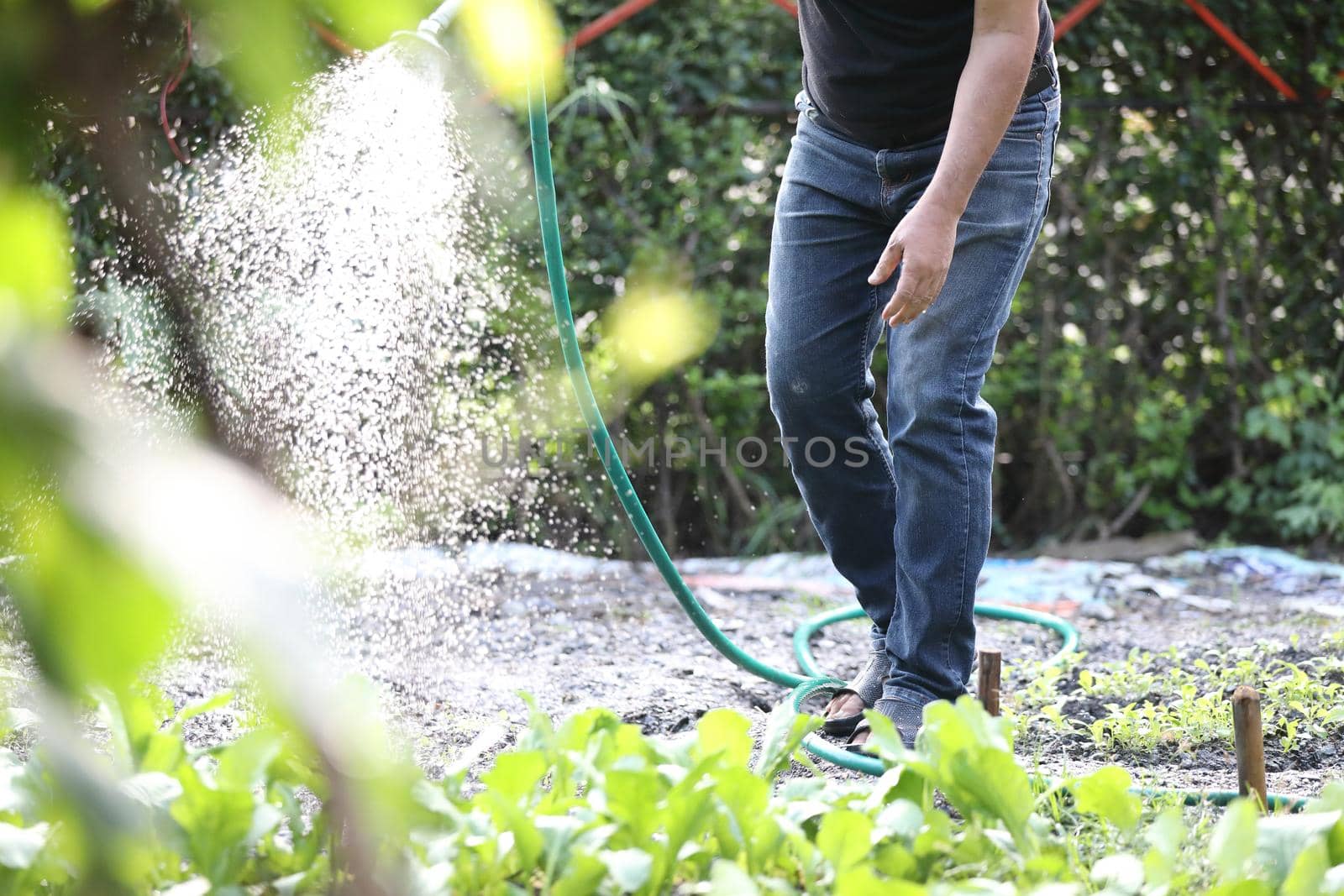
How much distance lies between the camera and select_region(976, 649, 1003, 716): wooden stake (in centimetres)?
178

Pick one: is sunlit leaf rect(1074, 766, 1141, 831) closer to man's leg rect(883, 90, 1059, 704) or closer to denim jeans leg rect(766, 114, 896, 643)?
man's leg rect(883, 90, 1059, 704)

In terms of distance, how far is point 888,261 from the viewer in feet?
5.18

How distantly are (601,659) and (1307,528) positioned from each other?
280cm

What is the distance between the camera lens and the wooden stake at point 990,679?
1.78m

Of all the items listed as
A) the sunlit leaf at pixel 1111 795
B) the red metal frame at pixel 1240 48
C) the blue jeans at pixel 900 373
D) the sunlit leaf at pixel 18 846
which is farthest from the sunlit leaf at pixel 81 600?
the red metal frame at pixel 1240 48

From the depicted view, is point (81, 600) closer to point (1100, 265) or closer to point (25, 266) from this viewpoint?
point (25, 266)

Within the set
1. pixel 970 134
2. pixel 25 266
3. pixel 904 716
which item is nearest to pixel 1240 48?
pixel 970 134

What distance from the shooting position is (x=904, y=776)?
122 cm

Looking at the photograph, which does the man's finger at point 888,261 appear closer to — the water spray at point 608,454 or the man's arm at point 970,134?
the man's arm at point 970,134

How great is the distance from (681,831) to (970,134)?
942 mm

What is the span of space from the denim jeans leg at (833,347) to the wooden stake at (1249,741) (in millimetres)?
649

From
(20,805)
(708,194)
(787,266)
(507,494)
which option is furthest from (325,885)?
(708,194)

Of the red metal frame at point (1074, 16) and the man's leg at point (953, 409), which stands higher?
the red metal frame at point (1074, 16)

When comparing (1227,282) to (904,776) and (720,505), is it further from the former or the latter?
(904,776)
